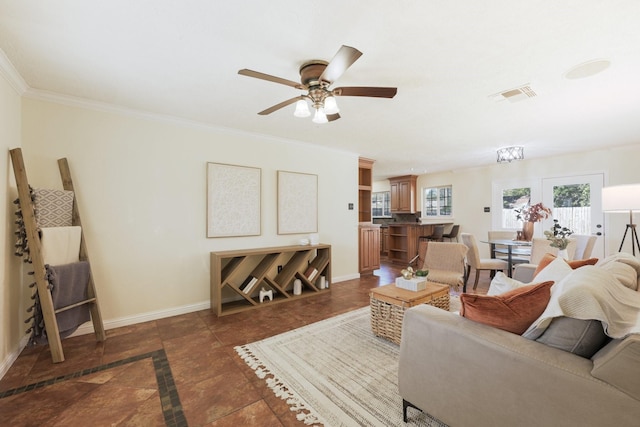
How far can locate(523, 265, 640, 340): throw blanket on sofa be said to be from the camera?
42.8 inches

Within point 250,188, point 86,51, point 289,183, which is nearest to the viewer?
point 86,51

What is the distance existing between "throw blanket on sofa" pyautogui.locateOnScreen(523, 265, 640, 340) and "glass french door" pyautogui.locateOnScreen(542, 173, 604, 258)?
5.05 meters

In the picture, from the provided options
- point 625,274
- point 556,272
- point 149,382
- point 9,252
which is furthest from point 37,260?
point 625,274

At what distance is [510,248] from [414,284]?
2.50 metres

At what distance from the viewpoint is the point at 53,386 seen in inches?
78.0

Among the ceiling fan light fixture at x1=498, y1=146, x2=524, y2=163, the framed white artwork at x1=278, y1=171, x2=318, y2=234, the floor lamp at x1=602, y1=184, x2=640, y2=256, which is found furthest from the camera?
the ceiling fan light fixture at x1=498, y1=146, x2=524, y2=163

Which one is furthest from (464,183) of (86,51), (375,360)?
(86,51)

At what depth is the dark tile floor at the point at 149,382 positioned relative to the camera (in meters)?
1.69

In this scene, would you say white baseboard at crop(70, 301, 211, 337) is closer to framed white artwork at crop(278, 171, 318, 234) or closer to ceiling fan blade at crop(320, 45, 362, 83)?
framed white artwork at crop(278, 171, 318, 234)

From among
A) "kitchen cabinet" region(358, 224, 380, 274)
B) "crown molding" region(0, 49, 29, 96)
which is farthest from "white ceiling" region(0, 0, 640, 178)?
"kitchen cabinet" region(358, 224, 380, 274)

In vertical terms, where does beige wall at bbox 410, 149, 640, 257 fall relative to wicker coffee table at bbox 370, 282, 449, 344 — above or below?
above

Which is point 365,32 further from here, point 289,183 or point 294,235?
point 294,235

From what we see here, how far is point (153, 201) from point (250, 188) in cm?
119

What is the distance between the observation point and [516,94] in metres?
2.64
